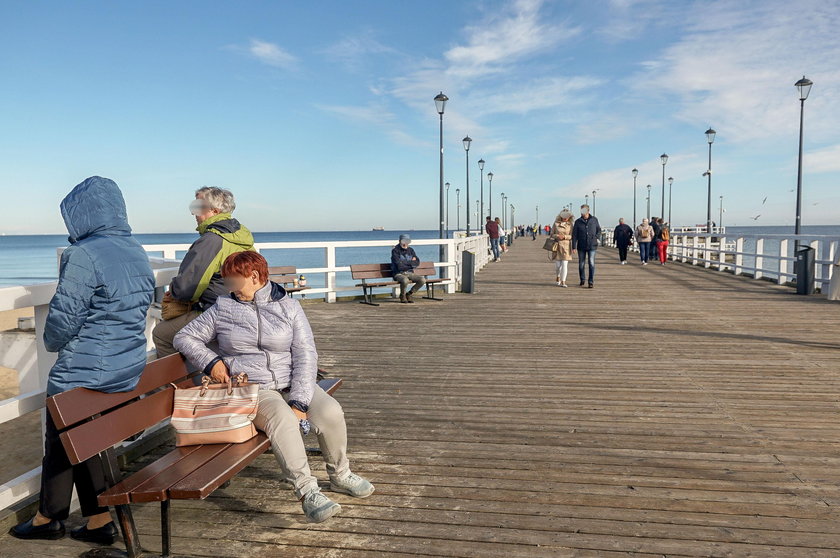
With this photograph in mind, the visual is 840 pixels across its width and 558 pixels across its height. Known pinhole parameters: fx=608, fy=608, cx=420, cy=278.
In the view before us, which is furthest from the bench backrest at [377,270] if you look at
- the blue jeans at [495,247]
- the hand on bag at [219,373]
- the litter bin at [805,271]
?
the blue jeans at [495,247]

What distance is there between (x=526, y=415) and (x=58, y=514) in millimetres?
3062

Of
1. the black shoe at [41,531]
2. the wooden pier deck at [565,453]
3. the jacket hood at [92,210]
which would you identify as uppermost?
the jacket hood at [92,210]

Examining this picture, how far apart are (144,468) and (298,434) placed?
706 millimetres

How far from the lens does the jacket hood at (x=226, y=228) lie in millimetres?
3891

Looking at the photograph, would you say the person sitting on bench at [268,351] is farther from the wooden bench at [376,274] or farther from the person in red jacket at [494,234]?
the person in red jacket at [494,234]

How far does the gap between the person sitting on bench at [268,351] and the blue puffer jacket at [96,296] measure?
18.4 inches

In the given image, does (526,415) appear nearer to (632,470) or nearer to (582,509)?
(632,470)

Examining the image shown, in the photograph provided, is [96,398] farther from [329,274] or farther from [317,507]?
[329,274]

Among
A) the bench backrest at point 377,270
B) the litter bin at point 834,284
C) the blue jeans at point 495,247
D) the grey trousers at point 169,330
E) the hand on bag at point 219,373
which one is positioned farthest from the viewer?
the blue jeans at point 495,247

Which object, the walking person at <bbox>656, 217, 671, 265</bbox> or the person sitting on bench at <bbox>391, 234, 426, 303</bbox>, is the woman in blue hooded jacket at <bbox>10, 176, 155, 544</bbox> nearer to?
the person sitting on bench at <bbox>391, 234, 426, 303</bbox>

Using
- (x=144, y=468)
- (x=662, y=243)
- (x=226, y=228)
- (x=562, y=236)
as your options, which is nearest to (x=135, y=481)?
(x=144, y=468)

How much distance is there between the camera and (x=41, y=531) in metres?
2.82

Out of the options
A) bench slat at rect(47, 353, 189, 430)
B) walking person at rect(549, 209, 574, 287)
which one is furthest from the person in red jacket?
bench slat at rect(47, 353, 189, 430)

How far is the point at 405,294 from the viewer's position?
1138cm
